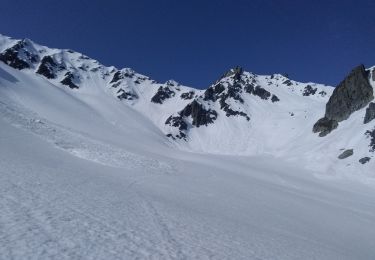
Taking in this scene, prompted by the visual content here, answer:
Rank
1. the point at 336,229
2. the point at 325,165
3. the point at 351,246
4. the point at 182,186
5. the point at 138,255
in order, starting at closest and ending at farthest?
the point at 138,255 → the point at 351,246 → the point at 336,229 → the point at 182,186 → the point at 325,165

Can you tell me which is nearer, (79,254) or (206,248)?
(79,254)

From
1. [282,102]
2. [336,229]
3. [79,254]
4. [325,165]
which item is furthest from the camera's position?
[282,102]

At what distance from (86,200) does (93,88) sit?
141142 mm

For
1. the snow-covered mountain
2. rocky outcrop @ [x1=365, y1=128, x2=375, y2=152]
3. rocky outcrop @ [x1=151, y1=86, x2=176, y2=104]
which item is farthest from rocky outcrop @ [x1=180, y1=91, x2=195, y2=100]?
rocky outcrop @ [x1=365, y1=128, x2=375, y2=152]

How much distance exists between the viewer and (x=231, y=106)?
423ft

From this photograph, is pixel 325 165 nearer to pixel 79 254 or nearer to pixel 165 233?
pixel 165 233

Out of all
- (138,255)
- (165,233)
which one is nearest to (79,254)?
(138,255)

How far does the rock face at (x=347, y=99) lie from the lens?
8019cm

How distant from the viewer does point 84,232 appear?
8867mm

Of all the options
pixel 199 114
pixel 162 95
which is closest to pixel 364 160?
pixel 199 114

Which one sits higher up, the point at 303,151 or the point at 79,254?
the point at 303,151

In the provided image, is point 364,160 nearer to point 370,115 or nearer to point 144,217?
point 370,115

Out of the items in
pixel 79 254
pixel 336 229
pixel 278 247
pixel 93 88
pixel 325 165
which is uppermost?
pixel 93 88

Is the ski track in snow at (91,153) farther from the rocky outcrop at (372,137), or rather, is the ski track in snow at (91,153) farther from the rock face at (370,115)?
the rock face at (370,115)
